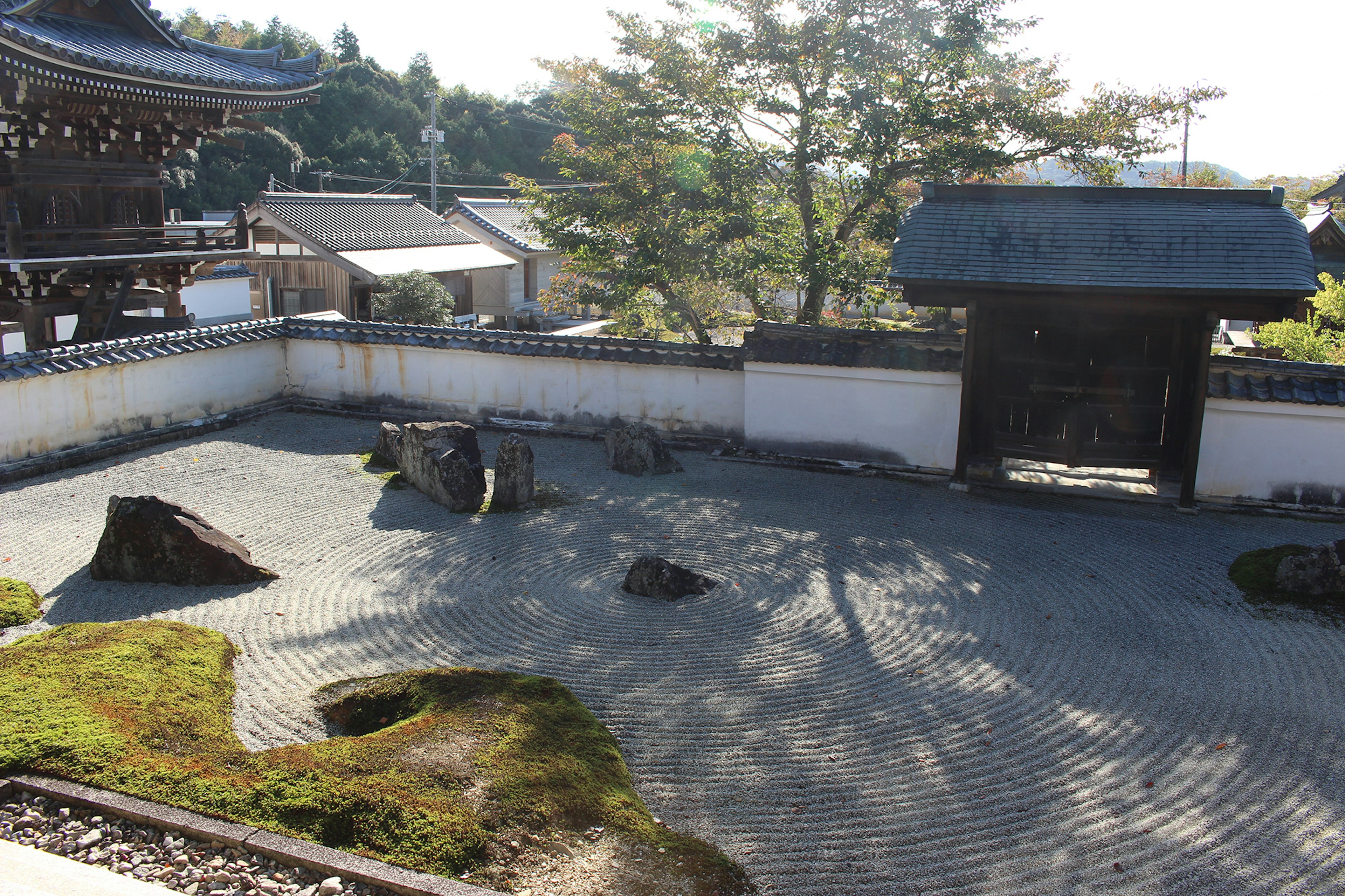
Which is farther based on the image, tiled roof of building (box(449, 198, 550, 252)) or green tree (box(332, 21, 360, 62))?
green tree (box(332, 21, 360, 62))

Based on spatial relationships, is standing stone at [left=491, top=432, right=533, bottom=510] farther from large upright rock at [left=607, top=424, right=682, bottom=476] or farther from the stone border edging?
the stone border edging

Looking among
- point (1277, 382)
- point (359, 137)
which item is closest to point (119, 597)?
point (1277, 382)

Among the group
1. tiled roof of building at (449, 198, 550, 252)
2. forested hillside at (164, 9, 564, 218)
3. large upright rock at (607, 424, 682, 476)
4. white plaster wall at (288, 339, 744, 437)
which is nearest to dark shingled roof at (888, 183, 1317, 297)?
white plaster wall at (288, 339, 744, 437)

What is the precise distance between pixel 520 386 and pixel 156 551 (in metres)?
7.41

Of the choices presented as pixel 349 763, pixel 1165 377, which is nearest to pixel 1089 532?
pixel 1165 377

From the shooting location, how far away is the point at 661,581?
8.66 m

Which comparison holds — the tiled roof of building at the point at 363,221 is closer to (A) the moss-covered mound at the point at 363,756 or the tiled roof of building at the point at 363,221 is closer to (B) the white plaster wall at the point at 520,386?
(B) the white plaster wall at the point at 520,386

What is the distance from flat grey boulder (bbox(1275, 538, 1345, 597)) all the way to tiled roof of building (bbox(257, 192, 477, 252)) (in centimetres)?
2473

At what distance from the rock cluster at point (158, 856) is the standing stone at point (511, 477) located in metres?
6.48

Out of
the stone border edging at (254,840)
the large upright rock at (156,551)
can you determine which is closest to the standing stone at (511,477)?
the large upright rock at (156,551)

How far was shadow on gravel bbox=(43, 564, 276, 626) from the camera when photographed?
8.05m

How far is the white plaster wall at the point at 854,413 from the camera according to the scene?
12.8 m

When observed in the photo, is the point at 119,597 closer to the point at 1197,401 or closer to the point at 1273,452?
the point at 1197,401

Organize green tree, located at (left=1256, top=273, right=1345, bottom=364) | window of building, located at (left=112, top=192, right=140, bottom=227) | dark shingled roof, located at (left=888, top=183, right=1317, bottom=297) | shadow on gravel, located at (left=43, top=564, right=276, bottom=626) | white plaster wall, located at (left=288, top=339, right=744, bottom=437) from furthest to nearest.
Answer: window of building, located at (left=112, top=192, right=140, bottom=227) < green tree, located at (left=1256, top=273, right=1345, bottom=364) < white plaster wall, located at (left=288, top=339, right=744, bottom=437) < dark shingled roof, located at (left=888, top=183, right=1317, bottom=297) < shadow on gravel, located at (left=43, top=564, right=276, bottom=626)
